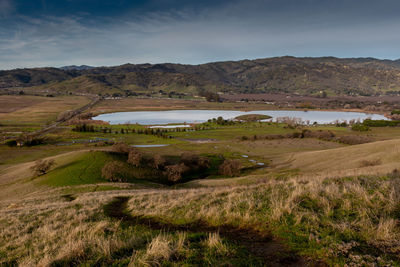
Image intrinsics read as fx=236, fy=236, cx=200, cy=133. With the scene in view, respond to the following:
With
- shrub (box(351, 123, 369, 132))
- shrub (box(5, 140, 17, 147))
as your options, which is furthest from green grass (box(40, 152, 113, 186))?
shrub (box(351, 123, 369, 132))

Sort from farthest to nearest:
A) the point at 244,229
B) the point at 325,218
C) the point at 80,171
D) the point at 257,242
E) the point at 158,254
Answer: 1. the point at 80,171
2. the point at 244,229
3. the point at 325,218
4. the point at 257,242
5. the point at 158,254

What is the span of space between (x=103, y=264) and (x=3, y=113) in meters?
253

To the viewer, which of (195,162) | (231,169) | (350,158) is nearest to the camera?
(350,158)

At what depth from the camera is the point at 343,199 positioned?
35.1ft

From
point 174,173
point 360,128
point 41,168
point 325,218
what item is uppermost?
point 325,218

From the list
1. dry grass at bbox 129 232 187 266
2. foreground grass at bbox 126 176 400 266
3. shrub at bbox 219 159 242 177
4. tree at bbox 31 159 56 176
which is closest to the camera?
dry grass at bbox 129 232 187 266

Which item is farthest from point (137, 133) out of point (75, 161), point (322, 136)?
point (322, 136)

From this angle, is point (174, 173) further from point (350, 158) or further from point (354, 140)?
point (354, 140)

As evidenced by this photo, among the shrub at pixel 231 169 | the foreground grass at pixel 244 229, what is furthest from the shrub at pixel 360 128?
the foreground grass at pixel 244 229

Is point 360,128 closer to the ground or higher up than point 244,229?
closer to the ground

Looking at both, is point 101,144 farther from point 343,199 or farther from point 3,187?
point 343,199

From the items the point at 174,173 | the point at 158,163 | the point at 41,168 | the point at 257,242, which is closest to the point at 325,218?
the point at 257,242

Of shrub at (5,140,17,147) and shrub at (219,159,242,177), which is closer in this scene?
shrub at (219,159,242,177)

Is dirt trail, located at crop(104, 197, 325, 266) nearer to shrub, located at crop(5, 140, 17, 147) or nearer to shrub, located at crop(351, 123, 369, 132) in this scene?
shrub, located at crop(5, 140, 17, 147)
